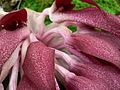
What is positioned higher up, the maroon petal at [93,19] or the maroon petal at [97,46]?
the maroon petal at [93,19]

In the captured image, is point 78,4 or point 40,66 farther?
point 78,4

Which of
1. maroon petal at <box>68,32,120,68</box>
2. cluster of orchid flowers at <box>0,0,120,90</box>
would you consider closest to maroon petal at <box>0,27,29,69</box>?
cluster of orchid flowers at <box>0,0,120,90</box>

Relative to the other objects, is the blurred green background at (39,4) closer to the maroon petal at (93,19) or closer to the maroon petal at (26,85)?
the maroon petal at (93,19)

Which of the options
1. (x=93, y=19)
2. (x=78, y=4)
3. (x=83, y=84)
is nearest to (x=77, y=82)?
(x=83, y=84)

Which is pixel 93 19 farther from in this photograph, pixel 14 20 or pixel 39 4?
pixel 39 4

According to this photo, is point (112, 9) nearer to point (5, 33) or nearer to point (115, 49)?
point (115, 49)

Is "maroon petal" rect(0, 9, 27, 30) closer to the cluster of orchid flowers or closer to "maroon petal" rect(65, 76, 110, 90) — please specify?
the cluster of orchid flowers

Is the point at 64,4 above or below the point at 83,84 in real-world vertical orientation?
above

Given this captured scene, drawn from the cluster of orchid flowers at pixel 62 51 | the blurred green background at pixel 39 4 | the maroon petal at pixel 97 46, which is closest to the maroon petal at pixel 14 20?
the cluster of orchid flowers at pixel 62 51
